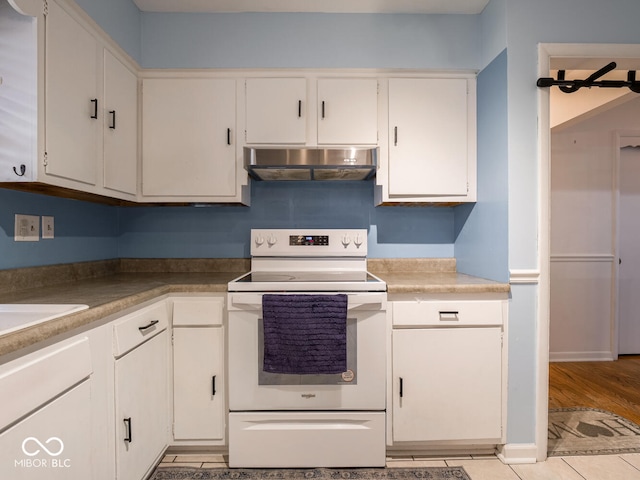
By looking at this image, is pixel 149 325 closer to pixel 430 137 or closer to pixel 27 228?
pixel 27 228

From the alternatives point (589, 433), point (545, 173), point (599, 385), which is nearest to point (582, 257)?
point (599, 385)

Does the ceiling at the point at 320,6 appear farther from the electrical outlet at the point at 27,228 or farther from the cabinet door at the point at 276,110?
the electrical outlet at the point at 27,228

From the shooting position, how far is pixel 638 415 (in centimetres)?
224

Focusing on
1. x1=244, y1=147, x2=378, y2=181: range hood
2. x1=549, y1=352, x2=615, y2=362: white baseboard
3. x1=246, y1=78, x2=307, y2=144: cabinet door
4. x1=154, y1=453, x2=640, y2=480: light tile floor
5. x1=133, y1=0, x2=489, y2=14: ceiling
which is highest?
x1=133, y1=0, x2=489, y2=14: ceiling

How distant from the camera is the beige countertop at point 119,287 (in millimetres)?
1017

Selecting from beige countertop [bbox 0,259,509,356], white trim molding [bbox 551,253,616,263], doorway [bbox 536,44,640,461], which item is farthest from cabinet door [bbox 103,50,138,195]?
white trim molding [bbox 551,253,616,263]

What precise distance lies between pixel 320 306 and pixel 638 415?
222 cm

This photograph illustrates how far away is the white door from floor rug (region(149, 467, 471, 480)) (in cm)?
263

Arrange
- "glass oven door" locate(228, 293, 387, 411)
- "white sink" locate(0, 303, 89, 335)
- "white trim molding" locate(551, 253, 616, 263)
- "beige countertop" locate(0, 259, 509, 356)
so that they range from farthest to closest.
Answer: "white trim molding" locate(551, 253, 616, 263) < "glass oven door" locate(228, 293, 387, 411) < "white sink" locate(0, 303, 89, 335) < "beige countertop" locate(0, 259, 509, 356)

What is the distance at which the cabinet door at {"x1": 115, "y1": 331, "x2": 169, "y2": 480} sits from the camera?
4.48 feet

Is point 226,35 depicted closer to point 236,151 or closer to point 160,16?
point 160,16

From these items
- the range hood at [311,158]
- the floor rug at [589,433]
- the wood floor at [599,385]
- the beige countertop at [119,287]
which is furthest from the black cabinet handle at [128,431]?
the wood floor at [599,385]

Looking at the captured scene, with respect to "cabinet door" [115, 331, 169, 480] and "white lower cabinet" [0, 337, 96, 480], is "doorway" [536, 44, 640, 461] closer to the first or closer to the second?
"cabinet door" [115, 331, 169, 480]

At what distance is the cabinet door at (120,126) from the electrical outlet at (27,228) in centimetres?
34
